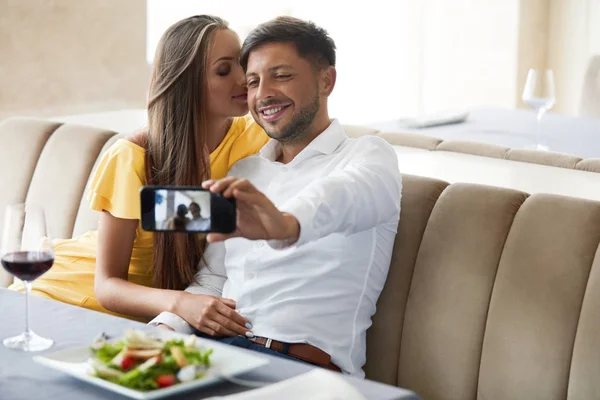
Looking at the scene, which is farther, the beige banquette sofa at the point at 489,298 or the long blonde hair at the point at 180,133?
the long blonde hair at the point at 180,133

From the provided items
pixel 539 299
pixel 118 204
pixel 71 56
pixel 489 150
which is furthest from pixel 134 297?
pixel 71 56

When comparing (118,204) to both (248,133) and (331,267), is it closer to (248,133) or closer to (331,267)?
(248,133)

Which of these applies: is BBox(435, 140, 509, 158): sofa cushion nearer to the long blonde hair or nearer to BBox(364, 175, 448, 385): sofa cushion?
BBox(364, 175, 448, 385): sofa cushion

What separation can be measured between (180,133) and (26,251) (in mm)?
636

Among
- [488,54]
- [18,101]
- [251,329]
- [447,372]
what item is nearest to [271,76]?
[251,329]

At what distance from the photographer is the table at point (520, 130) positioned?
10.0 feet

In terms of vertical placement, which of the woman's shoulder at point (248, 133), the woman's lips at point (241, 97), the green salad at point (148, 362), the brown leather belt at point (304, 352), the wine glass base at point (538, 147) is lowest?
the brown leather belt at point (304, 352)

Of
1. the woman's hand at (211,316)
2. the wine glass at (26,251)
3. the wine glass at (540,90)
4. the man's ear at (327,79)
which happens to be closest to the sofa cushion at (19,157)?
the woman's hand at (211,316)

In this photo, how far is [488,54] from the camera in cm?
607

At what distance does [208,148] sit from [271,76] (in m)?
0.28

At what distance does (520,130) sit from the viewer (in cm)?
334

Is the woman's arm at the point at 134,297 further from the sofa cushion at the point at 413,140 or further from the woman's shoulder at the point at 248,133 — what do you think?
the sofa cushion at the point at 413,140

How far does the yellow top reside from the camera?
2074 mm

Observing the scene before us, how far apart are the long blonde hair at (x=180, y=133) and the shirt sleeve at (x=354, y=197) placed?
39cm
